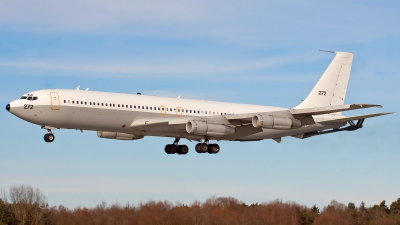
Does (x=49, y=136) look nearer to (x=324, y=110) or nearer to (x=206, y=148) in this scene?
(x=206, y=148)

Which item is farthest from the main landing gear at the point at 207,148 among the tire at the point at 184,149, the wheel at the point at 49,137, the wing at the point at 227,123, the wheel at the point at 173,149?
the wheel at the point at 49,137

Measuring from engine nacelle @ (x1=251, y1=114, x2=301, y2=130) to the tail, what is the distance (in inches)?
390

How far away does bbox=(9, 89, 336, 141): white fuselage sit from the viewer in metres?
65.5

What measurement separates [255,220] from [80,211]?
64.3 ft

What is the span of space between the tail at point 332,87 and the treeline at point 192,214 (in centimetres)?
1684

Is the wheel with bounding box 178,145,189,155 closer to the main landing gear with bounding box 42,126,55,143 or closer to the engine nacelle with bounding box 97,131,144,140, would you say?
the engine nacelle with bounding box 97,131,144,140

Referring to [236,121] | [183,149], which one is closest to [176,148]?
[183,149]

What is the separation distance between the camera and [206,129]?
6962 centimetres

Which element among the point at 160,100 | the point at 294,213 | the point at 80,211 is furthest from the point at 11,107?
the point at 294,213

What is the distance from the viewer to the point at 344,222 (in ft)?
304

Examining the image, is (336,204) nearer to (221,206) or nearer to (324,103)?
(221,206)

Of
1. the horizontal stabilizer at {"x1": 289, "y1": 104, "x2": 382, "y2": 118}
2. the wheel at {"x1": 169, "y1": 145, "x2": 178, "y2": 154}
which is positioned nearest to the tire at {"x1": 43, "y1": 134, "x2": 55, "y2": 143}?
the wheel at {"x1": 169, "y1": 145, "x2": 178, "y2": 154}

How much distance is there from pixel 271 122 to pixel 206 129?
5.71 meters

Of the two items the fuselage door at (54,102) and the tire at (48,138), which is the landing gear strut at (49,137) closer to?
the tire at (48,138)
